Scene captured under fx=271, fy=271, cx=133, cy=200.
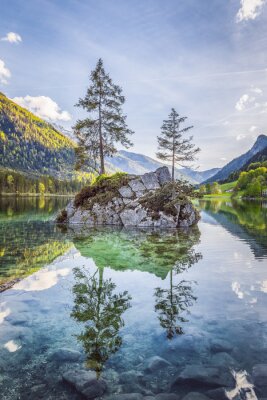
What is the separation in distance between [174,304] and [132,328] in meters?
2.32

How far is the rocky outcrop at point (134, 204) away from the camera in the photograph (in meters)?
34.1

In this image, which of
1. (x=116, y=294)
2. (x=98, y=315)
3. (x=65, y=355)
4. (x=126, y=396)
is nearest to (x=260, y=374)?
(x=126, y=396)

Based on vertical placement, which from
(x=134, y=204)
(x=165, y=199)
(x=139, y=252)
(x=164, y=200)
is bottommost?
(x=139, y=252)

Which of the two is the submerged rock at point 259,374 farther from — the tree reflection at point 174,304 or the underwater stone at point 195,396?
the tree reflection at point 174,304

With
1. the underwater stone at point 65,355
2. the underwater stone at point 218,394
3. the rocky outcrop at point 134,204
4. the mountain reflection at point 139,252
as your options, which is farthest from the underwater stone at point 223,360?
the rocky outcrop at point 134,204

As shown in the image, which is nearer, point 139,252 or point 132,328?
point 132,328

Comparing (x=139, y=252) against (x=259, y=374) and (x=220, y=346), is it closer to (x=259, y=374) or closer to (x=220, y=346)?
(x=220, y=346)

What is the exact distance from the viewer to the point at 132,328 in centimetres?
782

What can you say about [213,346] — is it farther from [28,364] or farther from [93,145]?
[93,145]

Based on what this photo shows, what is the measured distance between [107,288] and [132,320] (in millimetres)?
2885

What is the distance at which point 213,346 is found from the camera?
693 centimetres

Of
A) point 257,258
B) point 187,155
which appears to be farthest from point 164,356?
point 187,155

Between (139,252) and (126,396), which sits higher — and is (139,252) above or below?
below

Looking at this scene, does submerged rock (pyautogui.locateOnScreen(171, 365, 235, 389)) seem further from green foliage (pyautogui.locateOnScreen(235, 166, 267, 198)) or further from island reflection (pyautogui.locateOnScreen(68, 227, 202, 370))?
green foliage (pyautogui.locateOnScreen(235, 166, 267, 198))
